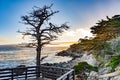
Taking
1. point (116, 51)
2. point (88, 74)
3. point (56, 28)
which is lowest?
point (88, 74)

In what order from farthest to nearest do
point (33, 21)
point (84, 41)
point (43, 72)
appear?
point (84, 41) < point (33, 21) < point (43, 72)

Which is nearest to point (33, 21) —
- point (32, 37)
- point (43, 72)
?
point (32, 37)

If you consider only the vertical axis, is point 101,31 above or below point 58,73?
above

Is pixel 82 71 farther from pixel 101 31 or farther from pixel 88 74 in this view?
pixel 101 31

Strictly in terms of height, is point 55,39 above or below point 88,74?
above

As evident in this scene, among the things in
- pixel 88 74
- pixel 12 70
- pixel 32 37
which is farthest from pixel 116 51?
pixel 12 70

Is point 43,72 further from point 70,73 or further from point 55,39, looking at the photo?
point 55,39

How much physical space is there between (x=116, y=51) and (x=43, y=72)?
38.5 feet

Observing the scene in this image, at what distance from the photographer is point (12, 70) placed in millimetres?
19547

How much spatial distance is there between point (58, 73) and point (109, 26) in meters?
23.9

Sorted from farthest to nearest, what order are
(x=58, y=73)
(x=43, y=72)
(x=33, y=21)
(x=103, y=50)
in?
(x=103, y=50) < (x=33, y=21) < (x=43, y=72) < (x=58, y=73)

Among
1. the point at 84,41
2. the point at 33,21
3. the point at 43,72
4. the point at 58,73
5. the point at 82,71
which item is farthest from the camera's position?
the point at 84,41

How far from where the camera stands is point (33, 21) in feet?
94.8

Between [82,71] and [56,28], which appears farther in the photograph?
[56,28]
